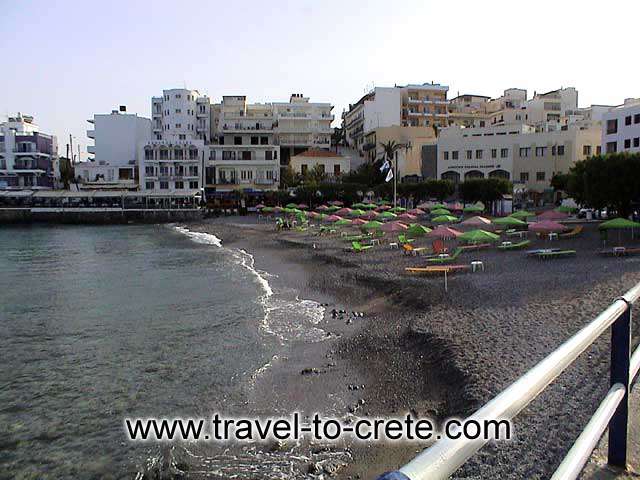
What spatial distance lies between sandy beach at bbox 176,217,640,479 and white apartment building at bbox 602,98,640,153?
33910mm

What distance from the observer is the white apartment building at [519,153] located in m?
66.6

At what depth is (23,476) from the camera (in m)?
8.95

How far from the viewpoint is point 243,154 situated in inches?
3467

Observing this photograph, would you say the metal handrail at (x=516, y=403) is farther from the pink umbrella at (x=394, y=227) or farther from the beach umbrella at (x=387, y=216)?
the beach umbrella at (x=387, y=216)

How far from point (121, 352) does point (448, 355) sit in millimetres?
8591

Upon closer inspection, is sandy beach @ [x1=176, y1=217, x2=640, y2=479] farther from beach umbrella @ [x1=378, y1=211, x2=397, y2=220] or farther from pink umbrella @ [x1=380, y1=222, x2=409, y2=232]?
beach umbrella @ [x1=378, y1=211, x2=397, y2=220]

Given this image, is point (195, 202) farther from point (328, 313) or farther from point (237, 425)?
point (237, 425)

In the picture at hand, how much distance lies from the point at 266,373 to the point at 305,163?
2948 inches

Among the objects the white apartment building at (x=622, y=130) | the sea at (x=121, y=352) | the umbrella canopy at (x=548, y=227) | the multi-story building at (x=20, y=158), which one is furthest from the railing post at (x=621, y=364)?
the multi-story building at (x=20, y=158)

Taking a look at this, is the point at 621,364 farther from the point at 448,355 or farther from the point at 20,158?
the point at 20,158

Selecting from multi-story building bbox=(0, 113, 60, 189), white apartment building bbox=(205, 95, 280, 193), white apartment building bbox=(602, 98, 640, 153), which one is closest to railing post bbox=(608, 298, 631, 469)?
white apartment building bbox=(602, 98, 640, 153)

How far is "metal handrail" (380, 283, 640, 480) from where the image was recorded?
65.8 inches

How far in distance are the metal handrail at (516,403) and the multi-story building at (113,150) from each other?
324 feet

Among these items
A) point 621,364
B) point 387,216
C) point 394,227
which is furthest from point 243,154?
point 621,364
